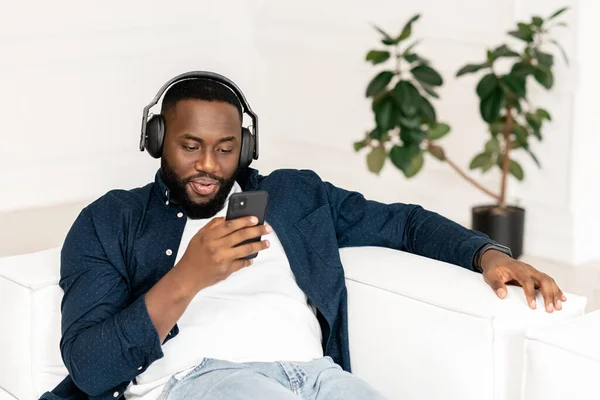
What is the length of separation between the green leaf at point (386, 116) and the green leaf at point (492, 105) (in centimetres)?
32

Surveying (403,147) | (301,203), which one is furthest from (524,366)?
(403,147)

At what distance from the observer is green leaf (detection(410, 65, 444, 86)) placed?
11.5ft

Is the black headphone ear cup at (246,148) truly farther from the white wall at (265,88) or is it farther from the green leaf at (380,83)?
the white wall at (265,88)

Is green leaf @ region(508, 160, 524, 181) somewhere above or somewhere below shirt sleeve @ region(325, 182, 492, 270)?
below

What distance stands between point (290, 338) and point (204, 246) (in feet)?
0.99

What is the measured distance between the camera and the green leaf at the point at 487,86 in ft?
11.3

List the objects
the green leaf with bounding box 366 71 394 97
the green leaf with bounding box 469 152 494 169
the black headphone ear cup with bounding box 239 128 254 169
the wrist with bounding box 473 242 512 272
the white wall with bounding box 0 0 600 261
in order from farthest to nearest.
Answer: the white wall with bounding box 0 0 600 261 < the green leaf with bounding box 469 152 494 169 < the green leaf with bounding box 366 71 394 97 < the black headphone ear cup with bounding box 239 128 254 169 < the wrist with bounding box 473 242 512 272

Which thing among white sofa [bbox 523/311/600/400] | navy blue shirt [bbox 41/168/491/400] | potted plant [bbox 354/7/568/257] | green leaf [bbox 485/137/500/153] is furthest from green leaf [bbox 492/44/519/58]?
white sofa [bbox 523/311/600/400]

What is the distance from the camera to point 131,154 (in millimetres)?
4688

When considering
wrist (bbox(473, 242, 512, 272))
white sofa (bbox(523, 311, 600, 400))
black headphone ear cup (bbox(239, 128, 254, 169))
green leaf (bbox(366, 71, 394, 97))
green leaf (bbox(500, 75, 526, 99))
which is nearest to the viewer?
white sofa (bbox(523, 311, 600, 400))

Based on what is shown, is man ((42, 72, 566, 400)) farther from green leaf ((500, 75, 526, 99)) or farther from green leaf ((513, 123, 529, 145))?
green leaf ((513, 123, 529, 145))

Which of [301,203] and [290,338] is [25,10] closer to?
[301,203]

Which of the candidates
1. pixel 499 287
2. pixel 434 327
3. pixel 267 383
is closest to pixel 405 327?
pixel 434 327

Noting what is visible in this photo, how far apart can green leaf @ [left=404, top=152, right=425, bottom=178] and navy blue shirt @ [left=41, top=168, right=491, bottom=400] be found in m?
1.50
